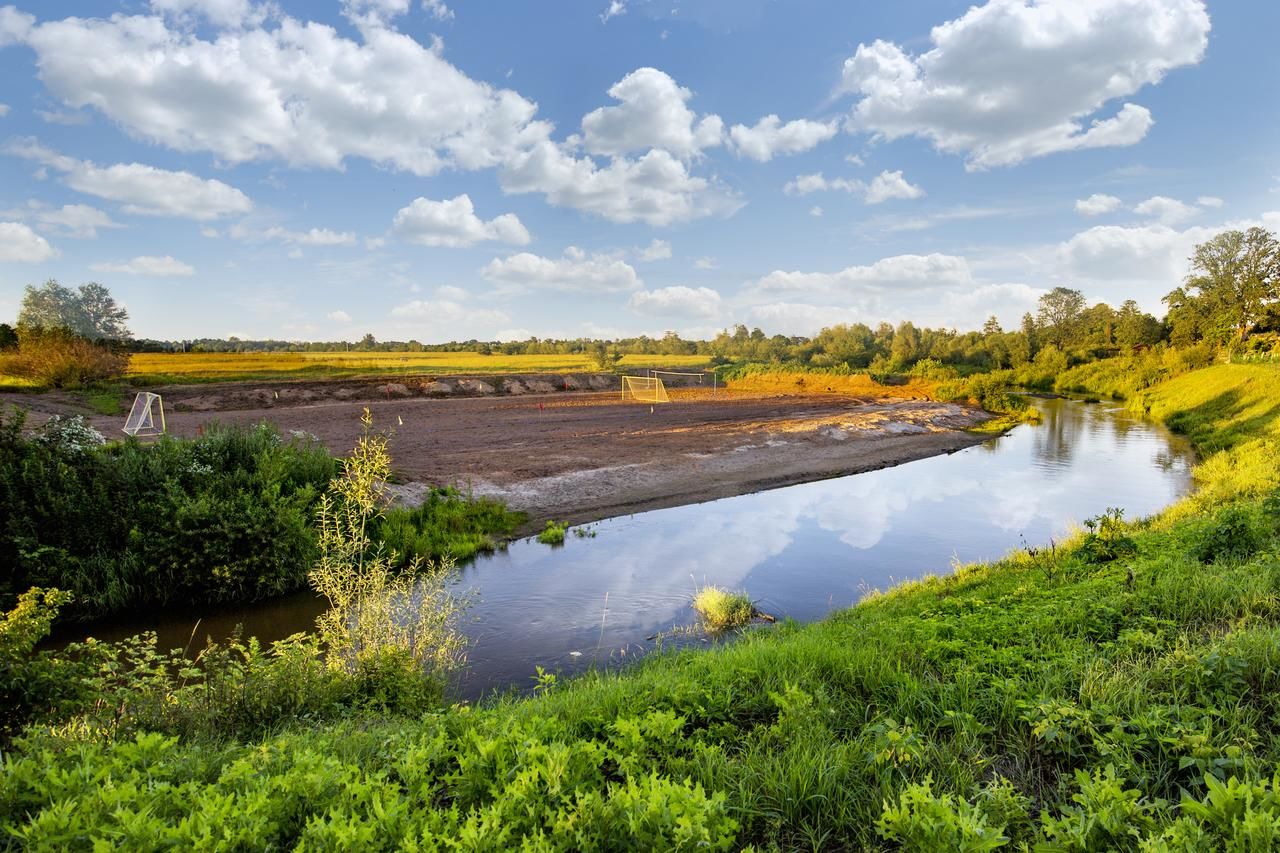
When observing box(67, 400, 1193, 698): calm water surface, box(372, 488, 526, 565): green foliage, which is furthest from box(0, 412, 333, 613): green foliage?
box(372, 488, 526, 565): green foliage

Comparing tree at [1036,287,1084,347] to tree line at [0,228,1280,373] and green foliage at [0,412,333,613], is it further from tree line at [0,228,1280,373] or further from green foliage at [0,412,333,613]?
green foliage at [0,412,333,613]

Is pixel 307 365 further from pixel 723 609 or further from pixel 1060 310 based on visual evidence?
pixel 1060 310

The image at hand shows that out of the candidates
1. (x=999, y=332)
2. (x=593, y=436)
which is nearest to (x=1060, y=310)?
(x=999, y=332)

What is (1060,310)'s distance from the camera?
306ft

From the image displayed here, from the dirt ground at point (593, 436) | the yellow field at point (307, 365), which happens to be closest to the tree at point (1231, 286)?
the dirt ground at point (593, 436)

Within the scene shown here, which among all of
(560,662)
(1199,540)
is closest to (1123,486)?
(1199,540)

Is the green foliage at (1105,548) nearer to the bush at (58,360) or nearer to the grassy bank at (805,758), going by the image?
the grassy bank at (805,758)

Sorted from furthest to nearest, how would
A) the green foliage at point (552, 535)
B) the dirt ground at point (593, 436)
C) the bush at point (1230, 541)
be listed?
the dirt ground at point (593, 436) → the green foliage at point (552, 535) → the bush at point (1230, 541)

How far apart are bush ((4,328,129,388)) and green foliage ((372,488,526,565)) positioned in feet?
119

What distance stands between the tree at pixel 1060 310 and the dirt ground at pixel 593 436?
192ft

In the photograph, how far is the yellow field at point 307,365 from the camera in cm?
5212

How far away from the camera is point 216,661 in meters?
5.37

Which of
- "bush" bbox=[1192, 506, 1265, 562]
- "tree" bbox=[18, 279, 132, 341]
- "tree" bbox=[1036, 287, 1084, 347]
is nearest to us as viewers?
"bush" bbox=[1192, 506, 1265, 562]

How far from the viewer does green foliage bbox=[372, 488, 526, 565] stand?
12.6 meters
